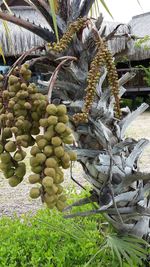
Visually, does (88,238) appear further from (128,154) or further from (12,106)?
(12,106)

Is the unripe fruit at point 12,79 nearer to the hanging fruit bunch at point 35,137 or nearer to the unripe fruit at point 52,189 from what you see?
the hanging fruit bunch at point 35,137

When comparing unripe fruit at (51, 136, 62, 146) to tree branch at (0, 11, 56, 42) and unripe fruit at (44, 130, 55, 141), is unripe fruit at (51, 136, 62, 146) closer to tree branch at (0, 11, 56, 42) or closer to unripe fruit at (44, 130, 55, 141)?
unripe fruit at (44, 130, 55, 141)

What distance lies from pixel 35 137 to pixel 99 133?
55 centimetres

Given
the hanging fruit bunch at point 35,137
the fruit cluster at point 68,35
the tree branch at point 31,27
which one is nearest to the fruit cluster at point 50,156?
the hanging fruit bunch at point 35,137

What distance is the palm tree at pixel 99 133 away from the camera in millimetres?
1247

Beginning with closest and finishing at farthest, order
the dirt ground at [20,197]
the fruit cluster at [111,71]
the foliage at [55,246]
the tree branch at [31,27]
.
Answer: the fruit cluster at [111,71] → the tree branch at [31,27] → the foliage at [55,246] → the dirt ground at [20,197]

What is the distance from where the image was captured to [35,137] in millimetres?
884

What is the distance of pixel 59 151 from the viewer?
0.79 m

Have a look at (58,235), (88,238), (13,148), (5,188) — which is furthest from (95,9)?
(5,188)

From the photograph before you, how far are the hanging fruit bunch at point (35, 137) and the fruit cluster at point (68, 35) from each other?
0.13 m

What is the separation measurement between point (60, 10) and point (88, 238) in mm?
1123

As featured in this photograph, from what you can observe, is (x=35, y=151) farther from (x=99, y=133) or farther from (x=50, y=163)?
(x=99, y=133)

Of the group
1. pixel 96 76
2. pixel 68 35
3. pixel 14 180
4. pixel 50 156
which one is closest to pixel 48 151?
pixel 50 156

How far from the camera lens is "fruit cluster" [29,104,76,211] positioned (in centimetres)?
79
